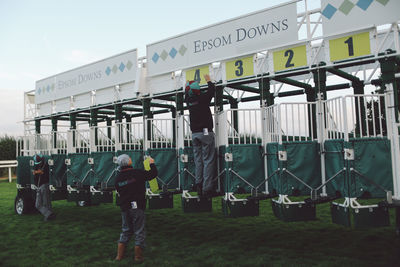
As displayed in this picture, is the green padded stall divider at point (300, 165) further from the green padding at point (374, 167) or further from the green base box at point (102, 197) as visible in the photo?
the green base box at point (102, 197)

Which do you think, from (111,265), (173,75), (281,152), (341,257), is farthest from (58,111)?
(341,257)

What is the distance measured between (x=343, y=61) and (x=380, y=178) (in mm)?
2158

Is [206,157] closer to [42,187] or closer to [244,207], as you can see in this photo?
[244,207]

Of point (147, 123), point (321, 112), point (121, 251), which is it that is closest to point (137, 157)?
point (147, 123)

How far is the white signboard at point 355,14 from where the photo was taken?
20.0 ft

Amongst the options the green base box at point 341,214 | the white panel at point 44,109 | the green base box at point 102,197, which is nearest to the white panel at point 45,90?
the white panel at point 44,109

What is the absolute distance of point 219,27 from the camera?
26.5 feet

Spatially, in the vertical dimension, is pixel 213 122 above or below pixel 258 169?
above

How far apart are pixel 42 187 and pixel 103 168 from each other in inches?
82.6

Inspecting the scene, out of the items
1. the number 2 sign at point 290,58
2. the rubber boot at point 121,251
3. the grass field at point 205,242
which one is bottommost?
the grass field at point 205,242

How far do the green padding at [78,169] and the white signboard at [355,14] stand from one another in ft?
24.0

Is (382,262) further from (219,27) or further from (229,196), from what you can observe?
(219,27)

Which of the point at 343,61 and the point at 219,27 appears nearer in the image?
the point at 343,61

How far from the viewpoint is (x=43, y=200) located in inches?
412
